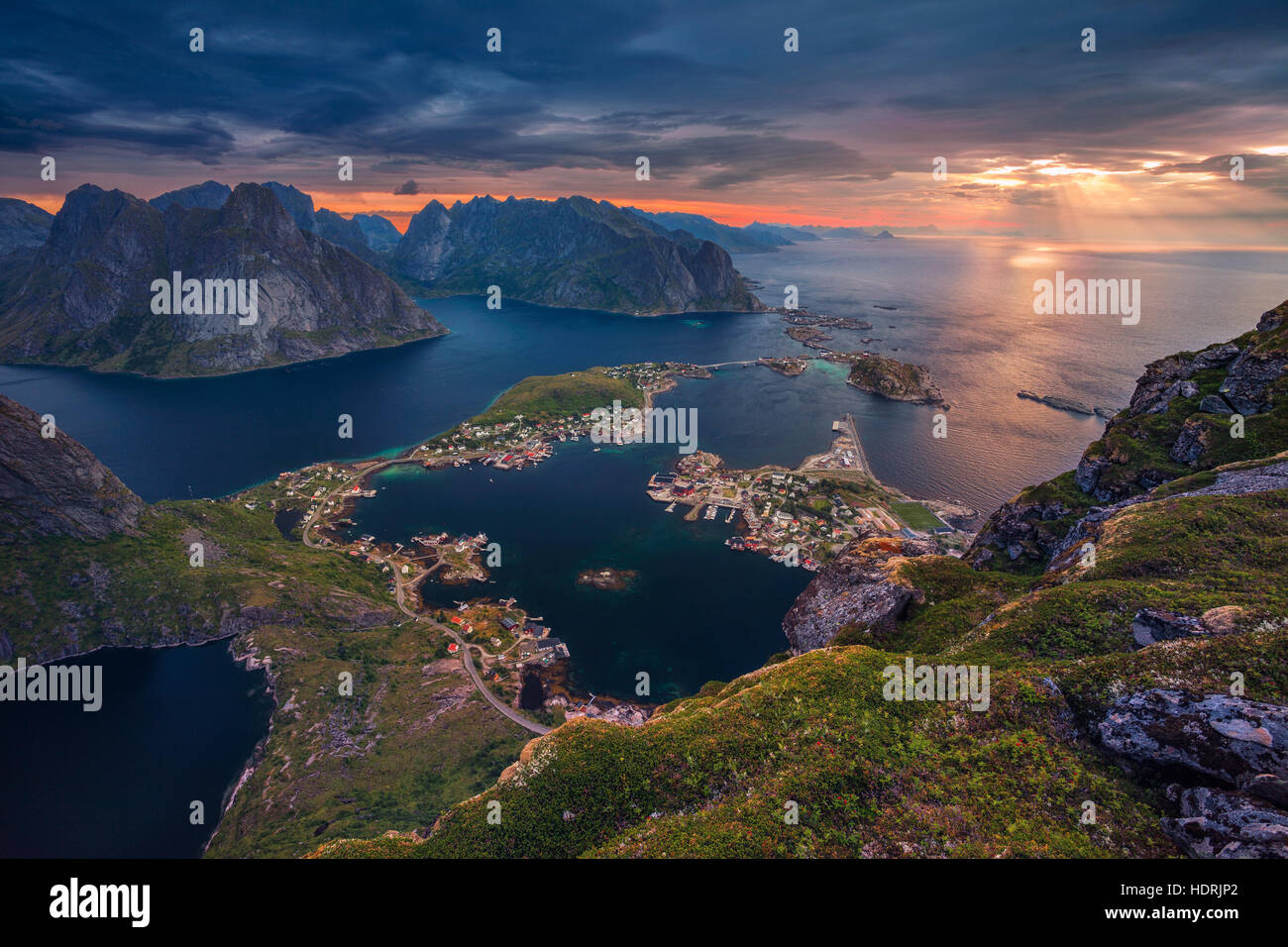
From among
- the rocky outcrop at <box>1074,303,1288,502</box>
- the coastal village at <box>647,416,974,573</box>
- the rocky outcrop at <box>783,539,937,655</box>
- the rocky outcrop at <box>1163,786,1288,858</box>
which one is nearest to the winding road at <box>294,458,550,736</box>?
the rocky outcrop at <box>783,539,937,655</box>

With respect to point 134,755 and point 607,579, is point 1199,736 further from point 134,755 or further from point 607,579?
point 134,755

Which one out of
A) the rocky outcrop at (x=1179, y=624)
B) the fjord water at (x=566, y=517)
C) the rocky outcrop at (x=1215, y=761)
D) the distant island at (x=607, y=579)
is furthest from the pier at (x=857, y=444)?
the rocky outcrop at (x=1215, y=761)

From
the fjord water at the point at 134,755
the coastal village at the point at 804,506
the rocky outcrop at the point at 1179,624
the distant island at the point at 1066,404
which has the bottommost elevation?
the fjord water at the point at 134,755

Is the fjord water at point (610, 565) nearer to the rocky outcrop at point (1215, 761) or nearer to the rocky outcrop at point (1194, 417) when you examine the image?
the rocky outcrop at point (1194, 417)

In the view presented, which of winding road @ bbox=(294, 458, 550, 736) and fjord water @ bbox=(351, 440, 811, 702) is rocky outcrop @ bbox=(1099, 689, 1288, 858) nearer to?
fjord water @ bbox=(351, 440, 811, 702)

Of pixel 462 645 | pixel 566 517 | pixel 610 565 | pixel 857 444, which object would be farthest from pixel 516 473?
pixel 857 444
